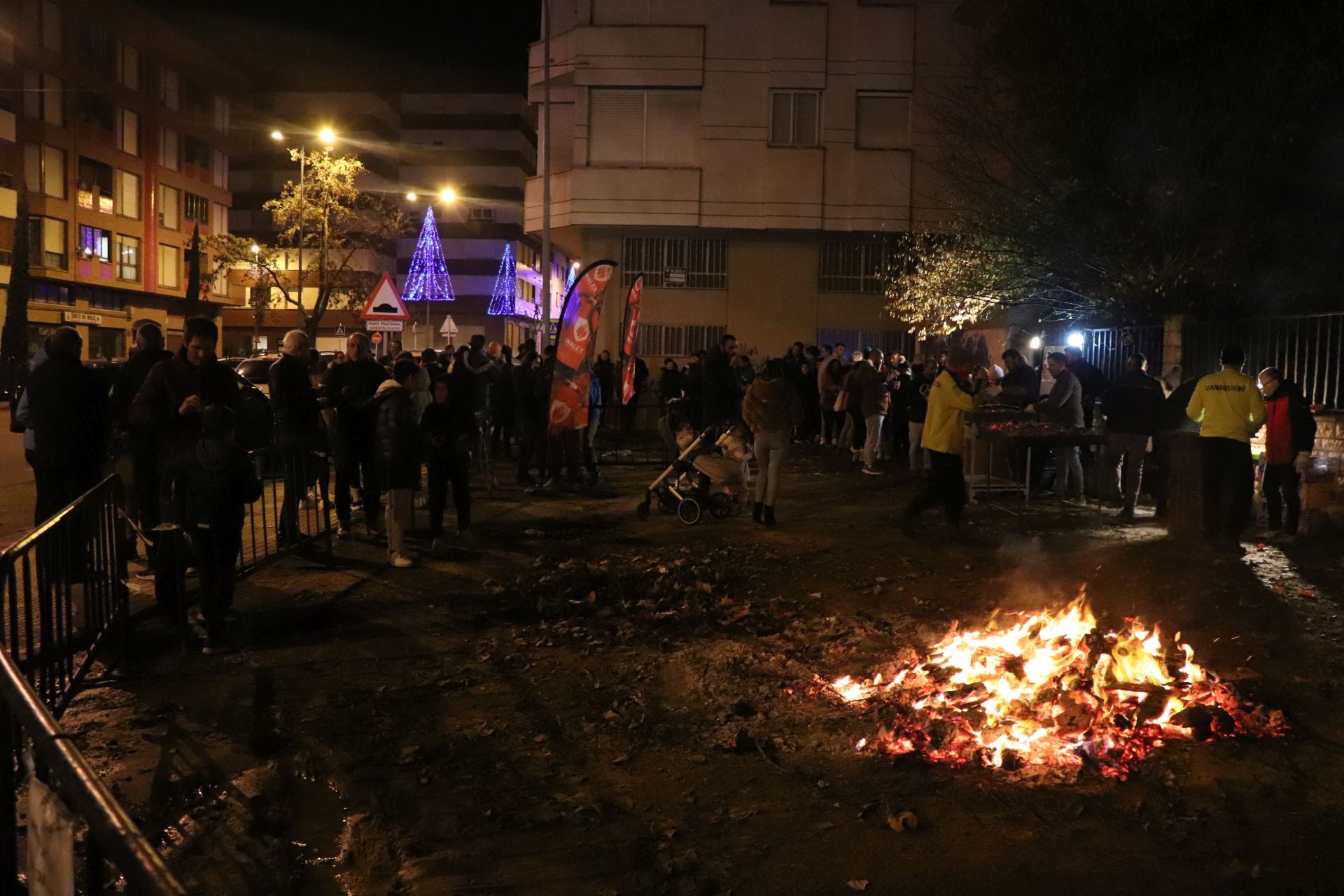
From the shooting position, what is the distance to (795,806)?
466 centimetres

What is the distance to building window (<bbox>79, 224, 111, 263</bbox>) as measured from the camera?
171 ft

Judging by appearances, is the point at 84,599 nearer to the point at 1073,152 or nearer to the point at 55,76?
the point at 1073,152

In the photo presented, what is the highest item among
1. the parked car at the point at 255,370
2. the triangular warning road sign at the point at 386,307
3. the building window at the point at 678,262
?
the building window at the point at 678,262

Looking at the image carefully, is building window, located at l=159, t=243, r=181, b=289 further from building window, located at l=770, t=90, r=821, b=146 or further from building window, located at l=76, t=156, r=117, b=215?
building window, located at l=770, t=90, r=821, b=146

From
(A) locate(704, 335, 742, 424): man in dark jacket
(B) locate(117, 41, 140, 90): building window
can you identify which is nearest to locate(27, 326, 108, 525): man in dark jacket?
(A) locate(704, 335, 742, 424): man in dark jacket

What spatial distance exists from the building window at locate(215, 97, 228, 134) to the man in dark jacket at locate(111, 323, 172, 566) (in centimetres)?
6252

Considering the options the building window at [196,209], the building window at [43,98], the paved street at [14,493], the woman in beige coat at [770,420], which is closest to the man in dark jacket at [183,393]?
the paved street at [14,493]

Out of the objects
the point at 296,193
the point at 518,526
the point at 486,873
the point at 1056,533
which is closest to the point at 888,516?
the point at 1056,533

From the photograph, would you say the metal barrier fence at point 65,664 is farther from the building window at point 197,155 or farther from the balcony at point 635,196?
the building window at point 197,155

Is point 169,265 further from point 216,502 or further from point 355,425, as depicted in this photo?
point 216,502

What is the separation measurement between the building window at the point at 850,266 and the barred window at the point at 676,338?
3.17 metres

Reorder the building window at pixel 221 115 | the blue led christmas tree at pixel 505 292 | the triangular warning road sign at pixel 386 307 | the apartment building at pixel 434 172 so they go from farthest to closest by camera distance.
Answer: the apartment building at pixel 434 172, the building window at pixel 221 115, the blue led christmas tree at pixel 505 292, the triangular warning road sign at pixel 386 307

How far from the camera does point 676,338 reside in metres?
29.7

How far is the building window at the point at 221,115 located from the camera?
65.2 metres
